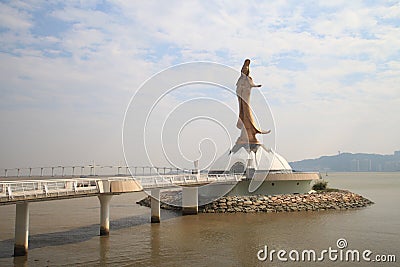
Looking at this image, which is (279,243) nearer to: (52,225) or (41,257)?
(41,257)

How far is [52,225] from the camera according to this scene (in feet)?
94.1

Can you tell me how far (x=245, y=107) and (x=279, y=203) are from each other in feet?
44.3

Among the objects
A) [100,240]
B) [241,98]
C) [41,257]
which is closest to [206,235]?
[100,240]

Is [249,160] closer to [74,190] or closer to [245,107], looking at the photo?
[245,107]

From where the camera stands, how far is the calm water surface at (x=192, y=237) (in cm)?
1847

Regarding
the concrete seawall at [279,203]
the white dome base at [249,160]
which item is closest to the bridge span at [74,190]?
the concrete seawall at [279,203]

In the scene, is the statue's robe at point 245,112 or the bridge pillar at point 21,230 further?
the statue's robe at point 245,112

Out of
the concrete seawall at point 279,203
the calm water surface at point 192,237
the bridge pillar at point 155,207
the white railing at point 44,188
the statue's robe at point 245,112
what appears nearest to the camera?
the white railing at point 44,188

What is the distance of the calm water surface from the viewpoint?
60.6 ft

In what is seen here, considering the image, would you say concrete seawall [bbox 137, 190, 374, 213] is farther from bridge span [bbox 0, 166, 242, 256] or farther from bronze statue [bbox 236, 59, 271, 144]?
bronze statue [bbox 236, 59, 271, 144]

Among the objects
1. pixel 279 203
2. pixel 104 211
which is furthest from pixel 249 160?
pixel 104 211

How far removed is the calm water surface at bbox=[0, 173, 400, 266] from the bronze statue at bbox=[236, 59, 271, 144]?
42.6 feet

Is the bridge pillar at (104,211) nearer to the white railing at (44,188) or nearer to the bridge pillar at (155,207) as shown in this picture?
the white railing at (44,188)

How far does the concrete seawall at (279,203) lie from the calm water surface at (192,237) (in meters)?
1.88
